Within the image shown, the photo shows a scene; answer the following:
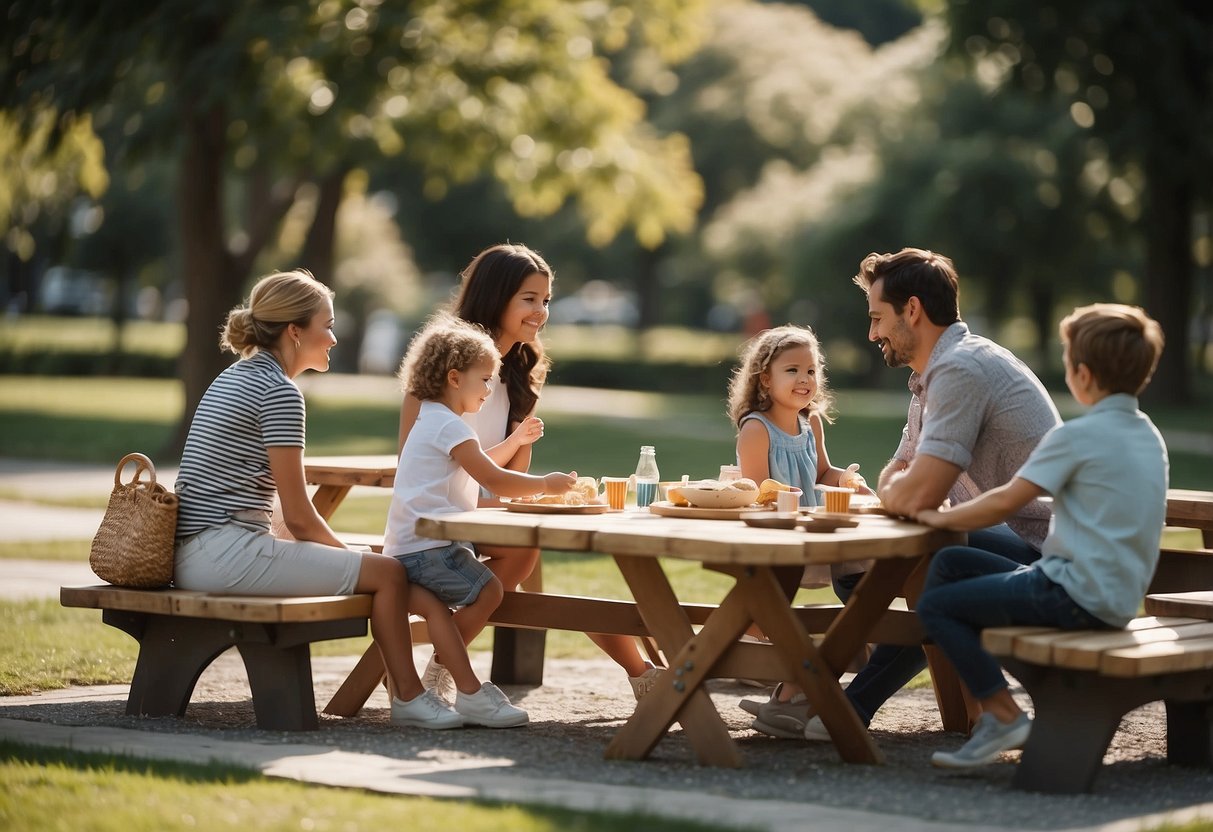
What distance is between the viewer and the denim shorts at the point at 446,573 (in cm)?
639

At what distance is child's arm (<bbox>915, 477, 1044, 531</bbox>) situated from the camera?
5.36 meters

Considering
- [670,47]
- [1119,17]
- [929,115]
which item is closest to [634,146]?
[670,47]

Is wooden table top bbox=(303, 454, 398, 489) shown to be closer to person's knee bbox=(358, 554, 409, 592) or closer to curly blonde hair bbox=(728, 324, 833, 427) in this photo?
person's knee bbox=(358, 554, 409, 592)

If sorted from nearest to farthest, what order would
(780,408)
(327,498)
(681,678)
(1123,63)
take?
(681,678) → (780,408) → (327,498) → (1123,63)

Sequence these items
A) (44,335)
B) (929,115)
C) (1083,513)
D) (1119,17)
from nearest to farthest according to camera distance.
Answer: (1083,513)
(1119,17)
(929,115)
(44,335)

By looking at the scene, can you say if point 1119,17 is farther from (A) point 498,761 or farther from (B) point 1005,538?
(A) point 498,761

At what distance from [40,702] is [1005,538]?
3923 millimetres

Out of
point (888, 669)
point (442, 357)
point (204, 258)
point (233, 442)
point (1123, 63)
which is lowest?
point (888, 669)

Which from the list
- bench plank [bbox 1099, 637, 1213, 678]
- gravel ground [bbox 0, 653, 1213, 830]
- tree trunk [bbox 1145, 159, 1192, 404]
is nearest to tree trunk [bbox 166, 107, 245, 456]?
gravel ground [bbox 0, 653, 1213, 830]

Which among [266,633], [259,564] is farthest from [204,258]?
[266,633]

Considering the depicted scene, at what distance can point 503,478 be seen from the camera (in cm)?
619

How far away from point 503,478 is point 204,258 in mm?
13233

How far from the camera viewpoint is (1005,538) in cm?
613

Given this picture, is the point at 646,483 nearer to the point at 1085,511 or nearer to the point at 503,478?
the point at 503,478
